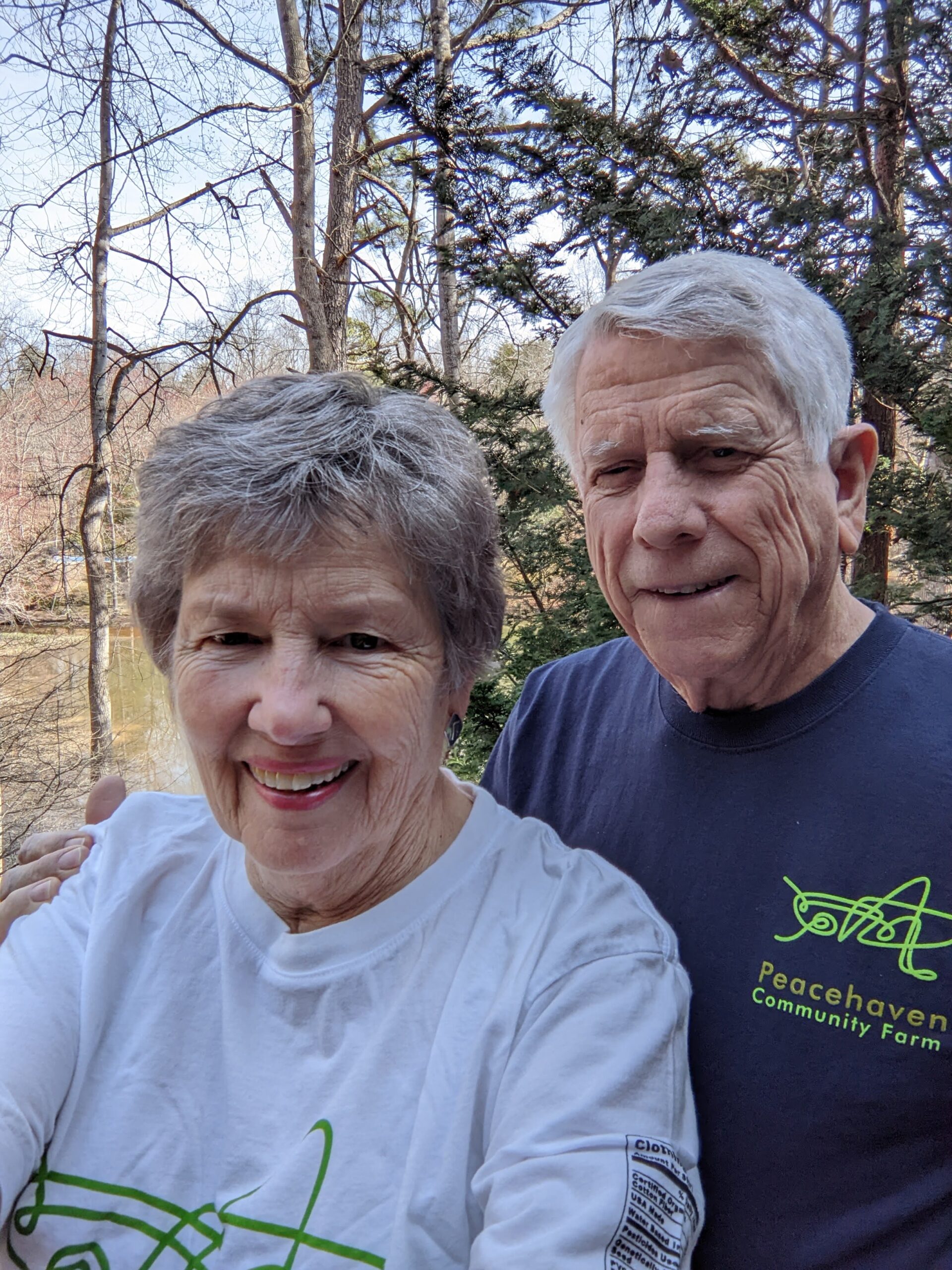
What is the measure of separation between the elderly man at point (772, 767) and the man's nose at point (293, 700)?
22.7 inches

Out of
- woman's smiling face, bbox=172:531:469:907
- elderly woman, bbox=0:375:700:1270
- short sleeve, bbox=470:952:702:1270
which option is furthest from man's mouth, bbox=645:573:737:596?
short sleeve, bbox=470:952:702:1270

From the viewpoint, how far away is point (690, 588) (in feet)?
→ 4.51

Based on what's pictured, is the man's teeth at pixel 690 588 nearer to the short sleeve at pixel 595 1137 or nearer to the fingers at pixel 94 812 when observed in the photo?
the short sleeve at pixel 595 1137

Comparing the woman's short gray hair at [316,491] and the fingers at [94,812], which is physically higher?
the woman's short gray hair at [316,491]

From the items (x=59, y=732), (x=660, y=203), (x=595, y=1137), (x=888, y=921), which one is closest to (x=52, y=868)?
Result: (x=595, y=1137)

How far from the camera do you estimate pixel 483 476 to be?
4.13 ft

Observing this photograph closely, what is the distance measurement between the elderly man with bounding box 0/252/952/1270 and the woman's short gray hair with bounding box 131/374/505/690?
325 millimetres

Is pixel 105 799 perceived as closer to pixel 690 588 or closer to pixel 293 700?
pixel 293 700

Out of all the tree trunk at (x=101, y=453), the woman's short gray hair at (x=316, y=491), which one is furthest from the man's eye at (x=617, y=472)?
the tree trunk at (x=101, y=453)

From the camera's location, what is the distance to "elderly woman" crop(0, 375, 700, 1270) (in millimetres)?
979

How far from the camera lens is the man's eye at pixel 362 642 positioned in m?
1.12

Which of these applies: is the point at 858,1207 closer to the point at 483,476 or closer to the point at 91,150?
the point at 483,476

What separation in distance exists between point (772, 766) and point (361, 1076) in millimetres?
732

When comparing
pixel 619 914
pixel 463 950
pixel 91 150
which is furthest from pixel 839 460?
pixel 91 150
